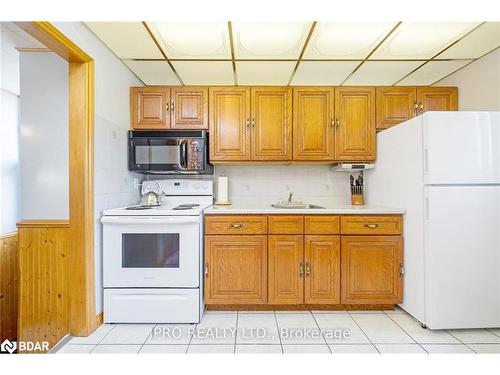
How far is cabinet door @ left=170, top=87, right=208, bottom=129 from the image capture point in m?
2.79

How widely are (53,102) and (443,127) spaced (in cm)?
299

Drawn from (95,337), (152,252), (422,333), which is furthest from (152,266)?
(422,333)

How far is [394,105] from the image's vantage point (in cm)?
279

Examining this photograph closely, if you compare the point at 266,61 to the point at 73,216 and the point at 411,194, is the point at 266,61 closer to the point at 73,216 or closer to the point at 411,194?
the point at 411,194

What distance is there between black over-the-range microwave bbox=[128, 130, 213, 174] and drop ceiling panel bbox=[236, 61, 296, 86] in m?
0.66

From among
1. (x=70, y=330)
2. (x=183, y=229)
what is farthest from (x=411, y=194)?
(x=70, y=330)

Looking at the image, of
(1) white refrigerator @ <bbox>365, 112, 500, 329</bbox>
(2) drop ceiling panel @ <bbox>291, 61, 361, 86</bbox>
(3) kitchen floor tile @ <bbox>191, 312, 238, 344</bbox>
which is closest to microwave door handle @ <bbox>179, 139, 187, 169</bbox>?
(2) drop ceiling panel @ <bbox>291, 61, 361, 86</bbox>

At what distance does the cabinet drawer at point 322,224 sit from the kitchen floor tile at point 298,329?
0.69 metres

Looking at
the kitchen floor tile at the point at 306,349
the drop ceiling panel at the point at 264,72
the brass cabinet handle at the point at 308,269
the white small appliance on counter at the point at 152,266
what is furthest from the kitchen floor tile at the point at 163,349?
the drop ceiling panel at the point at 264,72

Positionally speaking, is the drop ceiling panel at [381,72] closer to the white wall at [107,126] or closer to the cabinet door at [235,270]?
the cabinet door at [235,270]

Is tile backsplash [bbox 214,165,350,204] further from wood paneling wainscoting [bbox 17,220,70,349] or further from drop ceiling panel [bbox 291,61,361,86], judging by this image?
wood paneling wainscoting [bbox 17,220,70,349]

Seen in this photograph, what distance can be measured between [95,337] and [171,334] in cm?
52

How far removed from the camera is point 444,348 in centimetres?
185

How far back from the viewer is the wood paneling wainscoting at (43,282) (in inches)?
86.8
